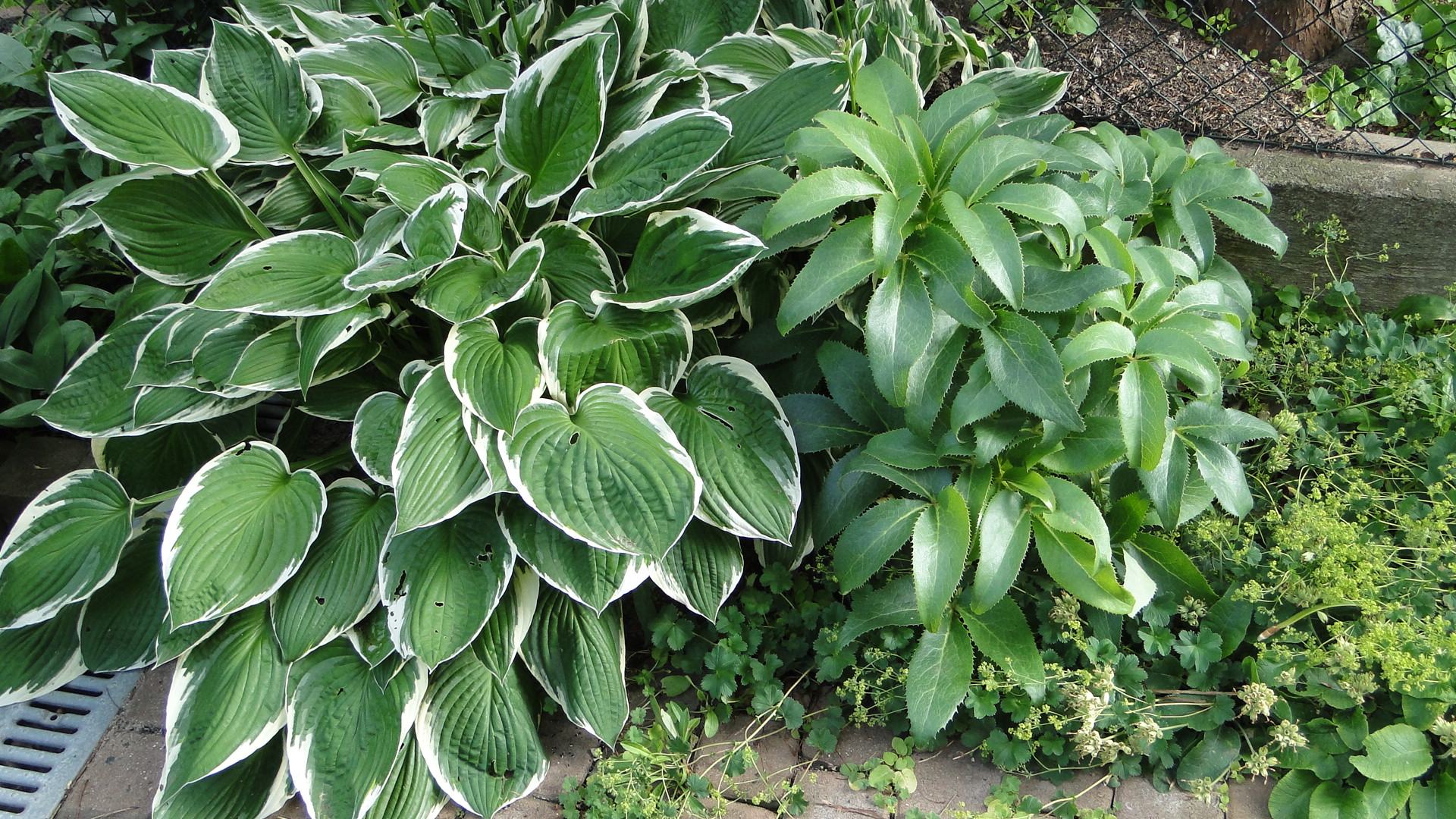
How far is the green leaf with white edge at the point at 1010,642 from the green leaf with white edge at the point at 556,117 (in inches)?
44.7

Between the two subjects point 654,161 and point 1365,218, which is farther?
point 1365,218

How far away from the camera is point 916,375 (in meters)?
1.75

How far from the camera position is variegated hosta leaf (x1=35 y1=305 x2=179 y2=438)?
1.92 meters

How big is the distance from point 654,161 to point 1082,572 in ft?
3.60

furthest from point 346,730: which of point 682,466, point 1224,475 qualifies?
point 1224,475

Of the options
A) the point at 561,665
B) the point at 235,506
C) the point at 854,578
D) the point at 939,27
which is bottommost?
the point at 561,665

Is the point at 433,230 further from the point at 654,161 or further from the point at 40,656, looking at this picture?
the point at 40,656

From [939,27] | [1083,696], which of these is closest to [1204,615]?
[1083,696]

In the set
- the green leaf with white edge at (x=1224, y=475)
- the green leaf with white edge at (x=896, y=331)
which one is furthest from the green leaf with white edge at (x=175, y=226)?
the green leaf with white edge at (x=1224, y=475)

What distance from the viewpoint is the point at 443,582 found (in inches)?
70.4

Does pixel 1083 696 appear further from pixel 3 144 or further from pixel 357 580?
pixel 3 144

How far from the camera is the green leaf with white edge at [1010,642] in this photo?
176 centimetres

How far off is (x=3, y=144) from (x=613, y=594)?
8.66 ft

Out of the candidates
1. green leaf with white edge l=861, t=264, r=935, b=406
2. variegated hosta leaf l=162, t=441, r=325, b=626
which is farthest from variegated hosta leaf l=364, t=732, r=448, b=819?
green leaf with white edge l=861, t=264, r=935, b=406
